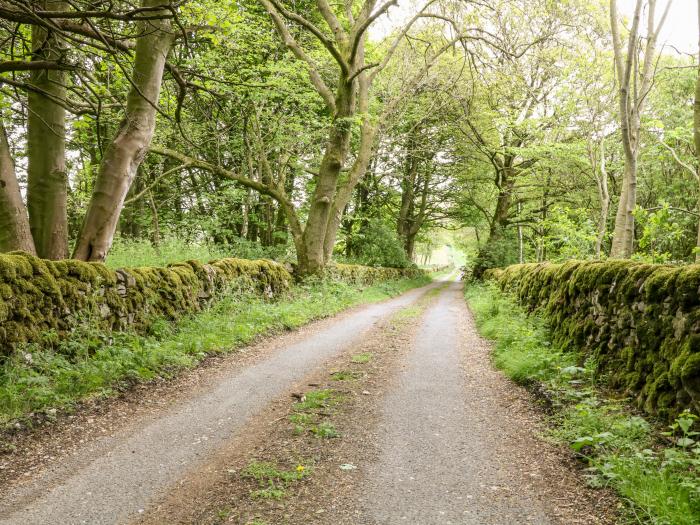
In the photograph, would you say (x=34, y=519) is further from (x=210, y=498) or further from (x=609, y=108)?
(x=609, y=108)

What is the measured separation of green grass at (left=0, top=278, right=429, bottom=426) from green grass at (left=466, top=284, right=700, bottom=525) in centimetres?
472

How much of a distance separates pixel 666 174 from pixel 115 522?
61.5ft

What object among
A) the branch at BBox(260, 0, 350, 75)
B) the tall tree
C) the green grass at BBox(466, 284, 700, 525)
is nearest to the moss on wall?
the green grass at BBox(466, 284, 700, 525)

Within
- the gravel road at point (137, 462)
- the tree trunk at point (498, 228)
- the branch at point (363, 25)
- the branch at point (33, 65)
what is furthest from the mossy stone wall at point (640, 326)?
the tree trunk at point (498, 228)

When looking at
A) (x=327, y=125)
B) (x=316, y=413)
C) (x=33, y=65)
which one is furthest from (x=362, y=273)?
(x=33, y=65)

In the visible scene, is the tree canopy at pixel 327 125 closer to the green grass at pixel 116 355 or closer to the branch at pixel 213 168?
the branch at pixel 213 168

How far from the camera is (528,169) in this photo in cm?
2091

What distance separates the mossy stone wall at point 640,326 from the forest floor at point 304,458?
1037 millimetres

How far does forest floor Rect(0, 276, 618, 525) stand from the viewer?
2994mm

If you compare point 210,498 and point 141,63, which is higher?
point 141,63

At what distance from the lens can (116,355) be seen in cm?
566

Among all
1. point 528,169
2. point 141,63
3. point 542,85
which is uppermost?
Answer: point 542,85

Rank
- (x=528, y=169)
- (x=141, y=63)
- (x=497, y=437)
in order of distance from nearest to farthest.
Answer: (x=497, y=437) → (x=141, y=63) → (x=528, y=169)

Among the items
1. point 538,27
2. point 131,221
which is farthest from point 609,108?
point 131,221
